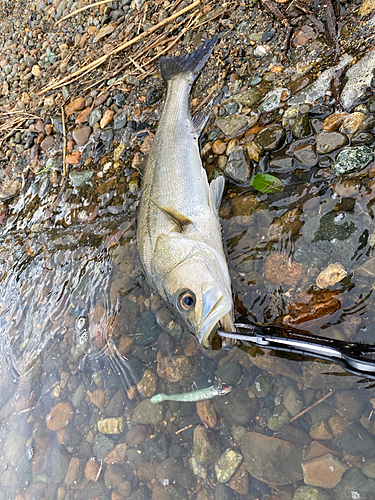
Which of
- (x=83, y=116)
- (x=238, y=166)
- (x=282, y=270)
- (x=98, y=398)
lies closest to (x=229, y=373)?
(x=282, y=270)

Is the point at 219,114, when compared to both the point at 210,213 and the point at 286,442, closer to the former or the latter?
the point at 210,213

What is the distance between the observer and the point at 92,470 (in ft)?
11.5

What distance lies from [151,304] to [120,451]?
1565 mm

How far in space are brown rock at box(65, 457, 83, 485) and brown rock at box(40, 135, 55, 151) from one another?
4.92 meters

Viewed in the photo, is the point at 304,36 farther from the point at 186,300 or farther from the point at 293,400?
the point at 293,400

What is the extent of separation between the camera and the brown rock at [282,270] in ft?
9.48

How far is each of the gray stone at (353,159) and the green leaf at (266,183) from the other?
54cm

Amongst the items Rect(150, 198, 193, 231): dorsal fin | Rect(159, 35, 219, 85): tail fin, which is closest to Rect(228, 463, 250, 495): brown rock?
Rect(150, 198, 193, 231): dorsal fin

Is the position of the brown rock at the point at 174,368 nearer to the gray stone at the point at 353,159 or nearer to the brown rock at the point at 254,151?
the brown rock at the point at 254,151

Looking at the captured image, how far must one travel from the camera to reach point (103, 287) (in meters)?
4.12

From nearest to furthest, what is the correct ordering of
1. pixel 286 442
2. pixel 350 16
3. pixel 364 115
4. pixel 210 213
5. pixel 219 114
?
pixel 286 442
pixel 364 115
pixel 210 213
pixel 350 16
pixel 219 114

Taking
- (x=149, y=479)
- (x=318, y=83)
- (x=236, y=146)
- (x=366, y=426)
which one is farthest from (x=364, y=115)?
(x=149, y=479)

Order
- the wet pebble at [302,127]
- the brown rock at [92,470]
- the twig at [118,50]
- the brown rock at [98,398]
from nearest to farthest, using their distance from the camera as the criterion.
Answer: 1. the wet pebble at [302,127]
2. the brown rock at [92,470]
3. the brown rock at [98,398]
4. the twig at [118,50]

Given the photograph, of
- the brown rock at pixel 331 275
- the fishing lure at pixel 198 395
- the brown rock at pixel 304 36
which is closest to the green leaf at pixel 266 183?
the brown rock at pixel 331 275
